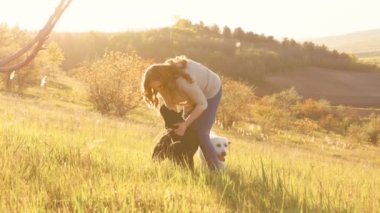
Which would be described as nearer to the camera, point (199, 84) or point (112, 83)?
point (199, 84)

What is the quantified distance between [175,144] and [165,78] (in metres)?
0.73

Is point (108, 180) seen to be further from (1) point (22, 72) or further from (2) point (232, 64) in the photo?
(2) point (232, 64)

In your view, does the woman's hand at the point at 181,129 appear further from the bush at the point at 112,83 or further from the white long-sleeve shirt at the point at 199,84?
the bush at the point at 112,83

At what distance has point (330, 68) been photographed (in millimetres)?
121500

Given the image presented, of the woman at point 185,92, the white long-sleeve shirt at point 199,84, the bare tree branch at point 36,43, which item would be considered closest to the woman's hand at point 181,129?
the woman at point 185,92

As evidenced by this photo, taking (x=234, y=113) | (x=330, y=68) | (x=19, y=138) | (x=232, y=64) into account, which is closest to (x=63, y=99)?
(x=234, y=113)

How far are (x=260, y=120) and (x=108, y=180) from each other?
5417cm

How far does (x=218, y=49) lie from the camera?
114m

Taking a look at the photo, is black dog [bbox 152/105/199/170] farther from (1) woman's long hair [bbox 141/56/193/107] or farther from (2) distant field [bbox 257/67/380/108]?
(2) distant field [bbox 257/67/380/108]

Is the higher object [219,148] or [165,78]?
[165,78]

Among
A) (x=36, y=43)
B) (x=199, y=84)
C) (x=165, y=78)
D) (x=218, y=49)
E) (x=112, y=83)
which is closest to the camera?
(x=36, y=43)

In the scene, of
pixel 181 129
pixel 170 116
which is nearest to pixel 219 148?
pixel 170 116

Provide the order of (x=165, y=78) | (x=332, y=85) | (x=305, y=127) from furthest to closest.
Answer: (x=332, y=85)
(x=305, y=127)
(x=165, y=78)

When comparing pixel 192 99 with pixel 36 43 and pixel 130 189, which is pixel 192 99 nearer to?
pixel 130 189
